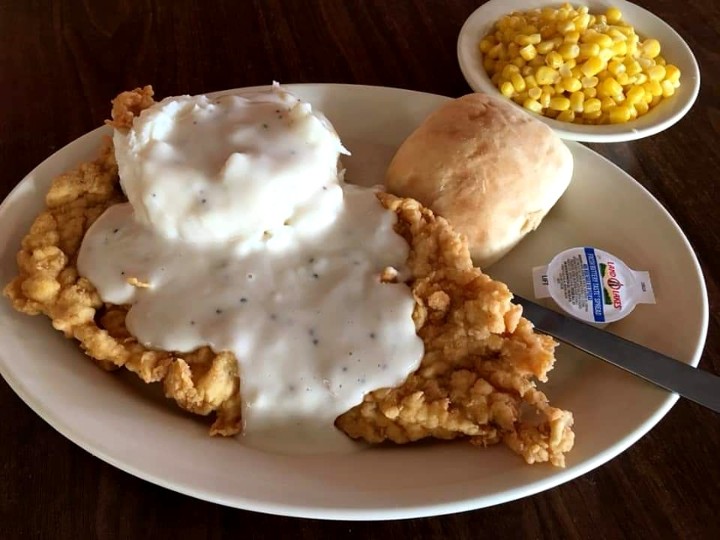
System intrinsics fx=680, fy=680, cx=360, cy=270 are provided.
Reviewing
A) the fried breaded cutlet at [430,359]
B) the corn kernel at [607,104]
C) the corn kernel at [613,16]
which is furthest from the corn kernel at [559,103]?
the fried breaded cutlet at [430,359]

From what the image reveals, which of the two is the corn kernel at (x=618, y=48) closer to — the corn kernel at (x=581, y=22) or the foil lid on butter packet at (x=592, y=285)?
the corn kernel at (x=581, y=22)

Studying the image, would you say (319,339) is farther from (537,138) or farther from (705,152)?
(705,152)

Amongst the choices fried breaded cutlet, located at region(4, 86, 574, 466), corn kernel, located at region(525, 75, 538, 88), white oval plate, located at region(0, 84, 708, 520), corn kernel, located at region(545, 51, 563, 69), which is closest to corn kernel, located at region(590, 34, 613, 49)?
corn kernel, located at region(545, 51, 563, 69)

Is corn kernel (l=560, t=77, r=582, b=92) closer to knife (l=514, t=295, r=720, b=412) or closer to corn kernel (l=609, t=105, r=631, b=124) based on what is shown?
corn kernel (l=609, t=105, r=631, b=124)

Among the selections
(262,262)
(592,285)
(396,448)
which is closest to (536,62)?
(592,285)

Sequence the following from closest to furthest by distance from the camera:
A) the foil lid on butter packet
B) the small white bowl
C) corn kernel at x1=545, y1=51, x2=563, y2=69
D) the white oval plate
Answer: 1. the white oval plate
2. the foil lid on butter packet
3. the small white bowl
4. corn kernel at x1=545, y1=51, x2=563, y2=69

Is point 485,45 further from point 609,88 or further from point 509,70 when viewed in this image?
point 609,88

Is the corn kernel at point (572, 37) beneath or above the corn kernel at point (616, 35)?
above

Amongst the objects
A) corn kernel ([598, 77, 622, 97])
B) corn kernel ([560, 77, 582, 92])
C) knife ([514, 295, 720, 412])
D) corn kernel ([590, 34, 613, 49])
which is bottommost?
knife ([514, 295, 720, 412])

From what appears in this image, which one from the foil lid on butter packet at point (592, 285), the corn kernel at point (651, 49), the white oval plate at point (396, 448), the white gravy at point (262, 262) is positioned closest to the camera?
the white oval plate at point (396, 448)
